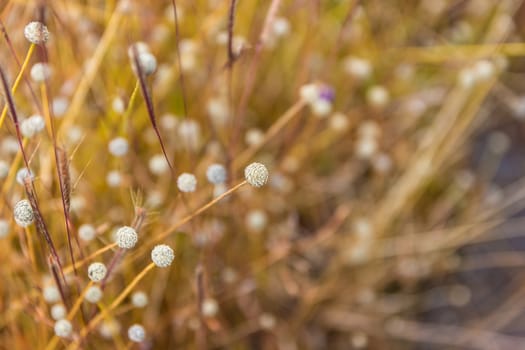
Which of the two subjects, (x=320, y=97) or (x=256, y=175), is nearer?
(x=256, y=175)

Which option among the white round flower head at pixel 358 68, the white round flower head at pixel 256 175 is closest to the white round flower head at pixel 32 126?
the white round flower head at pixel 256 175

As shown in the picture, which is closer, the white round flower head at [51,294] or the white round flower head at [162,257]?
the white round flower head at [162,257]

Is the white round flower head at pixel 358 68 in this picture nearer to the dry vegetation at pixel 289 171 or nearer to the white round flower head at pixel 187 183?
the dry vegetation at pixel 289 171

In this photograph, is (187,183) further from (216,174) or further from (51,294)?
(51,294)

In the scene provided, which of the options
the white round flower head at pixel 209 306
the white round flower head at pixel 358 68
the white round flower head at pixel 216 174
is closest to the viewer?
the white round flower head at pixel 216 174

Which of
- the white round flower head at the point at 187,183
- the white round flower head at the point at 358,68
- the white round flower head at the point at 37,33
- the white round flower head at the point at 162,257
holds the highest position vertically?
the white round flower head at the point at 358,68

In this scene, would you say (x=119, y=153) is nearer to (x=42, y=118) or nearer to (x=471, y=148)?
(x=42, y=118)

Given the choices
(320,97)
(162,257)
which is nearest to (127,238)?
(162,257)

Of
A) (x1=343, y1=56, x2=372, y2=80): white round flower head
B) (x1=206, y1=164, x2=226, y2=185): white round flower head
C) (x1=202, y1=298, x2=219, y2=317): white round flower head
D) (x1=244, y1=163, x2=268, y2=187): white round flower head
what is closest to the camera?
(x1=244, y1=163, x2=268, y2=187): white round flower head

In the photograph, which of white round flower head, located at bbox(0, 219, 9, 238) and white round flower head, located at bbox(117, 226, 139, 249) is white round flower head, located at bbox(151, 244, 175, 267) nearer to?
white round flower head, located at bbox(117, 226, 139, 249)

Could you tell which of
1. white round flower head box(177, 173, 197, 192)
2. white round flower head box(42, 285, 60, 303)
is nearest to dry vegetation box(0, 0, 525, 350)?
white round flower head box(42, 285, 60, 303)
